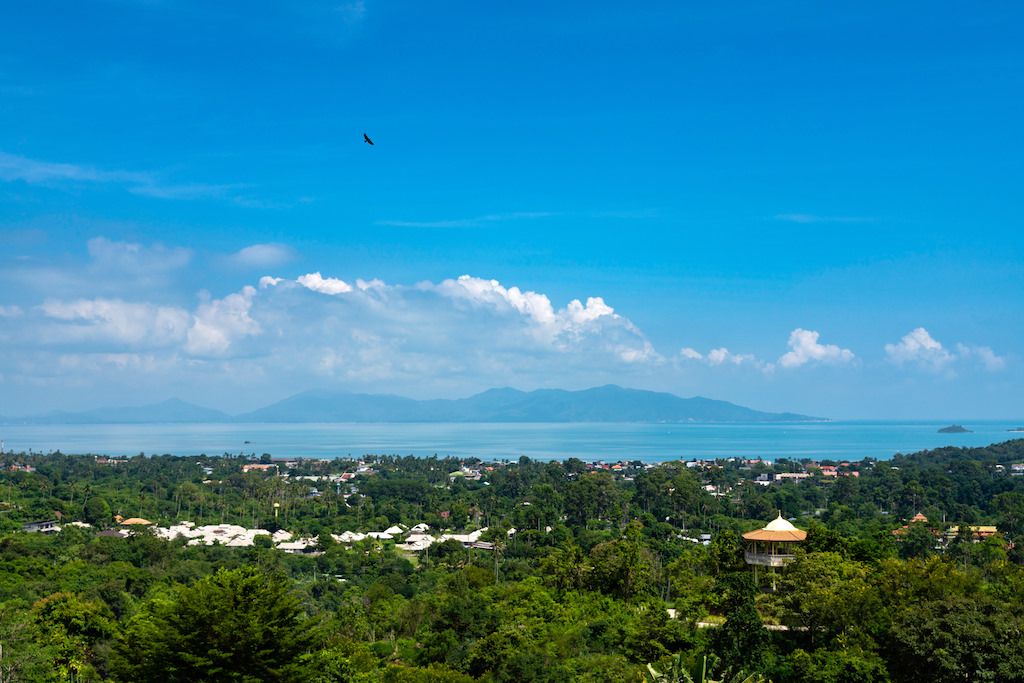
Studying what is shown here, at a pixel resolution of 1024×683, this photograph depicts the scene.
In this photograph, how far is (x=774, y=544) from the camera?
75.3 feet

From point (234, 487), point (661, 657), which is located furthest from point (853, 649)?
point (234, 487)

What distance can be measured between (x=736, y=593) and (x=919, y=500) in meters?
43.5

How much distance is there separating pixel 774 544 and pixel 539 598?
6.51 meters

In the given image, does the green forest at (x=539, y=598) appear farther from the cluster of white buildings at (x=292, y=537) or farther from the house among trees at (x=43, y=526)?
the cluster of white buildings at (x=292, y=537)

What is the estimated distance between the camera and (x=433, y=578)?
36781 millimetres

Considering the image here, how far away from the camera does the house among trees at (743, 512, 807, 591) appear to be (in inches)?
894

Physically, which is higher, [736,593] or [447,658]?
[736,593]

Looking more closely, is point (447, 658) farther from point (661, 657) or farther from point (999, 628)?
point (999, 628)

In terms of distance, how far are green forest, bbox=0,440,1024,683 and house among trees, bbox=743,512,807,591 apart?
0.51m

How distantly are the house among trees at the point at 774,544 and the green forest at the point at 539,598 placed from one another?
1.69ft

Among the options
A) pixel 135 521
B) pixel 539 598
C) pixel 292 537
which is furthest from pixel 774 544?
pixel 135 521

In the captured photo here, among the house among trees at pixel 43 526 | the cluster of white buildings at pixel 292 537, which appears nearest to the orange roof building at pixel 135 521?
the cluster of white buildings at pixel 292 537

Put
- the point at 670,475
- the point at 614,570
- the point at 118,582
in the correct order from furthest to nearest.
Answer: the point at 670,475, the point at 118,582, the point at 614,570

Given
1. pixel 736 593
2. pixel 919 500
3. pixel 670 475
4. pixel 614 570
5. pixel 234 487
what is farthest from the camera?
pixel 234 487
